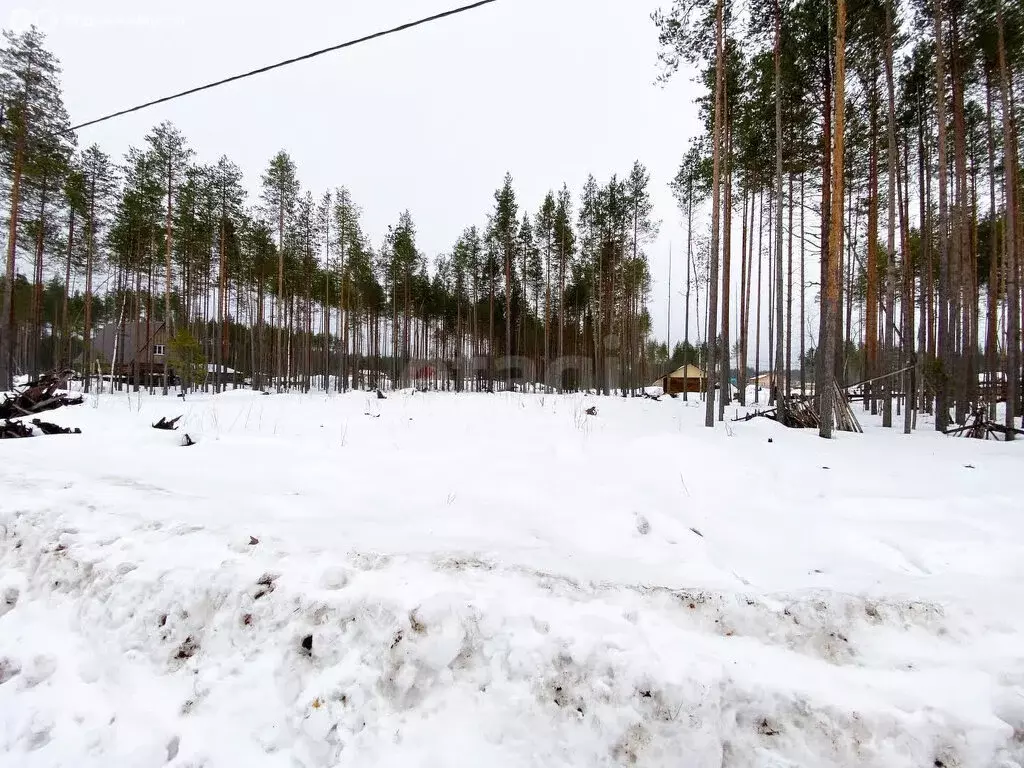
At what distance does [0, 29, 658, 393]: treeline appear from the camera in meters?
15.9

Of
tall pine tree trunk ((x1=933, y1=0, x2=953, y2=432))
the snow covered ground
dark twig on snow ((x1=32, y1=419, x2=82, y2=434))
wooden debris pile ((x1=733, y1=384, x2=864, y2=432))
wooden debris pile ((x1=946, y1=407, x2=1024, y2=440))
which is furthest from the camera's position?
tall pine tree trunk ((x1=933, y1=0, x2=953, y2=432))

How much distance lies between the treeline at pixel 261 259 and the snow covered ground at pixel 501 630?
17182 mm

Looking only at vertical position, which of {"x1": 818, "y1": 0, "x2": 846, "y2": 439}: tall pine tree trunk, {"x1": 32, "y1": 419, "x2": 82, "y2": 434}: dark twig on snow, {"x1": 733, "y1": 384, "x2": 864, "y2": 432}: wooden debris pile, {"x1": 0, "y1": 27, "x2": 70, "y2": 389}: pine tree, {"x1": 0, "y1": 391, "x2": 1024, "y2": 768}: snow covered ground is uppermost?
{"x1": 0, "y1": 27, "x2": 70, "y2": 389}: pine tree

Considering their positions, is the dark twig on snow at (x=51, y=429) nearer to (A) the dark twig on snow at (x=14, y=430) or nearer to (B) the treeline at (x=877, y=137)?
(A) the dark twig on snow at (x=14, y=430)

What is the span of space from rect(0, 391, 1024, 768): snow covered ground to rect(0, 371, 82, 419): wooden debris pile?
6128 mm

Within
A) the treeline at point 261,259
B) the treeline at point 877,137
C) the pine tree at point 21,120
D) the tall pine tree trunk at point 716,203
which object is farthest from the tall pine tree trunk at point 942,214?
the pine tree at point 21,120

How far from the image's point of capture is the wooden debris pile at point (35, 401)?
736cm

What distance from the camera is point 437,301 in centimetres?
3466

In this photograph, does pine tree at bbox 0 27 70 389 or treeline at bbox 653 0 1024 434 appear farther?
pine tree at bbox 0 27 70 389

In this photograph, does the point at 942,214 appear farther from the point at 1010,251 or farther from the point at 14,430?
the point at 14,430

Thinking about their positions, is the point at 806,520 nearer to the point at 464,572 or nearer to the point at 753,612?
the point at 753,612

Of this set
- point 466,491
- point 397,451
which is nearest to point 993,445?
point 466,491

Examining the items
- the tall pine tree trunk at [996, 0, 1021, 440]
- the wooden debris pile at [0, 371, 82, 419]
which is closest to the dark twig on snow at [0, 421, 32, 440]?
the wooden debris pile at [0, 371, 82, 419]

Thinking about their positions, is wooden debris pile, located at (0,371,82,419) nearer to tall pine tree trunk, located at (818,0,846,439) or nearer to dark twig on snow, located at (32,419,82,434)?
dark twig on snow, located at (32,419,82,434)
